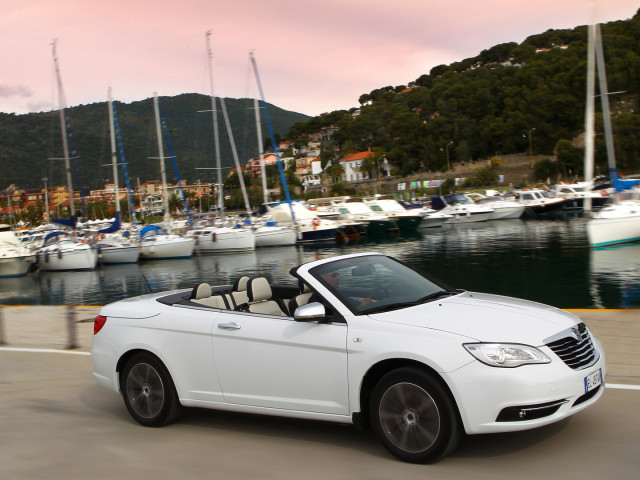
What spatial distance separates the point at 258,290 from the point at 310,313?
1336 mm

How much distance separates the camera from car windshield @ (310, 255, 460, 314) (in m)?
5.41

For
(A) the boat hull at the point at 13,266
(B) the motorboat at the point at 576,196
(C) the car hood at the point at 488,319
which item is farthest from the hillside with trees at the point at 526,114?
(C) the car hood at the point at 488,319

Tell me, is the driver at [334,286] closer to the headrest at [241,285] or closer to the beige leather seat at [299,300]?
the beige leather seat at [299,300]

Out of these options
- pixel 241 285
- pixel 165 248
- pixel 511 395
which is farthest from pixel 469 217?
pixel 511 395

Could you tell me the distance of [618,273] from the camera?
84.4 feet

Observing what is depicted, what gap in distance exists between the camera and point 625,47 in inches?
4178

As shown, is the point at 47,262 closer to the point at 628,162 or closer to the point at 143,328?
the point at 143,328

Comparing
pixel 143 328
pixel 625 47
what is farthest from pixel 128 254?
pixel 625 47

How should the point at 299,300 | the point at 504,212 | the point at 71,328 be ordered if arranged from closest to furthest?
the point at 299,300
the point at 71,328
the point at 504,212

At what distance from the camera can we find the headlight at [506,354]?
452 centimetres

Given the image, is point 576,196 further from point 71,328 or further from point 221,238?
point 71,328

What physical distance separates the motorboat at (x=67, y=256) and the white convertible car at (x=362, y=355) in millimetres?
44284

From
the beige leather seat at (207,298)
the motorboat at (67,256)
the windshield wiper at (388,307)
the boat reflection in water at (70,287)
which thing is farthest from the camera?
the motorboat at (67,256)

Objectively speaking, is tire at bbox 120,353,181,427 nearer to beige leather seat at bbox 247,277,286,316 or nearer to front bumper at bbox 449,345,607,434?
beige leather seat at bbox 247,277,286,316
